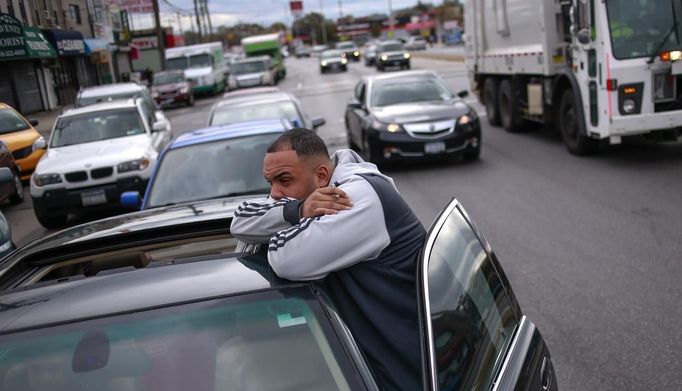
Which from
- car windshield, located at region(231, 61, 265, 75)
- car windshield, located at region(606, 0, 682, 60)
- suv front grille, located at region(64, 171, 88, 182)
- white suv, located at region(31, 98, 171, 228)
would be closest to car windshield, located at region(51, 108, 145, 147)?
white suv, located at region(31, 98, 171, 228)

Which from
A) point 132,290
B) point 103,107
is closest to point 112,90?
point 103,107

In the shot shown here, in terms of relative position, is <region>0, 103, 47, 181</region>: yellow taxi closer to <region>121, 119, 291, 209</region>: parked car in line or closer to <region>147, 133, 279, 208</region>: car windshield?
<region>121, 119, 291, 209</region>: parked car in line

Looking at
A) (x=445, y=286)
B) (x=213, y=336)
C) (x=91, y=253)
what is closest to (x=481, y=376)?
(x=445, y=286)

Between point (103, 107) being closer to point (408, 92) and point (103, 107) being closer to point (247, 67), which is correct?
point (408, 92)

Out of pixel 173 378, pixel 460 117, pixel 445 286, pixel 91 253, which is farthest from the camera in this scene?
pixel 460 117

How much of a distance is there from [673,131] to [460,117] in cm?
331

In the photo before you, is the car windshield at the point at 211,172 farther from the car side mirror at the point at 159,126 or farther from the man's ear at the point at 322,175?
the car side mirror at the point at 159,126

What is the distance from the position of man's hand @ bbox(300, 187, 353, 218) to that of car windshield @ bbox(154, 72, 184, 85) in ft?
120

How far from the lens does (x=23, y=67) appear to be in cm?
2862

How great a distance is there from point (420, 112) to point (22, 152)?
7.72 meters

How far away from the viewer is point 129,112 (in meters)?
13.2

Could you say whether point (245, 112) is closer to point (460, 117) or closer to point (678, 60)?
point (460, 117)

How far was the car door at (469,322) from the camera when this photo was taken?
2.26 m

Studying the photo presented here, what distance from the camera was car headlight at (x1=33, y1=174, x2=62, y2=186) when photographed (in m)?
10.9
